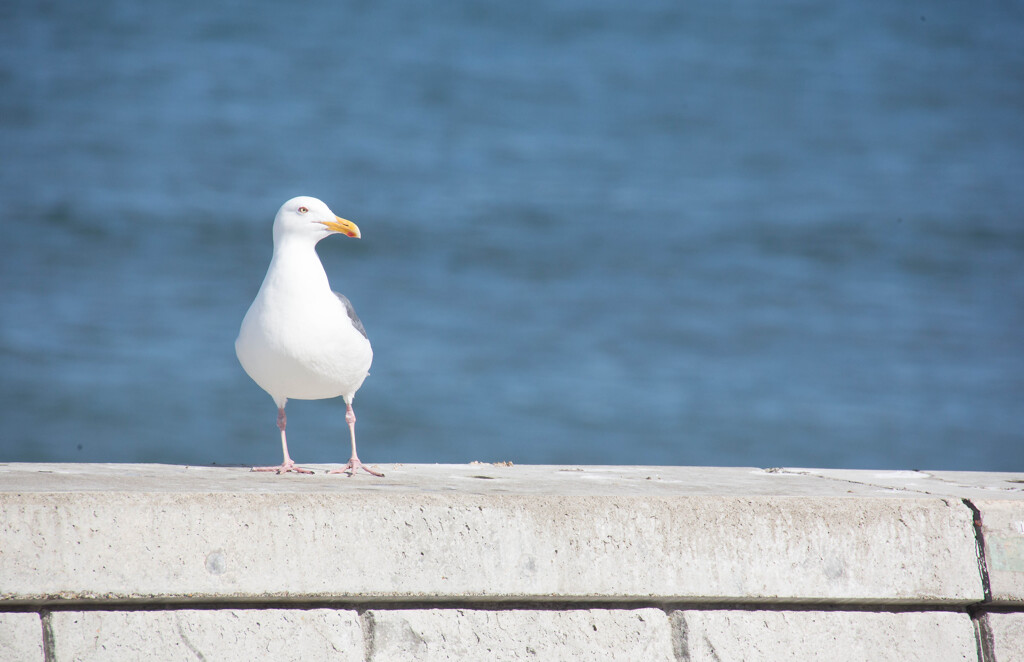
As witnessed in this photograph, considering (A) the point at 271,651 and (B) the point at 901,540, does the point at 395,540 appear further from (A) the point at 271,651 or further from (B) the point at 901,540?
(B) the point at 901,540

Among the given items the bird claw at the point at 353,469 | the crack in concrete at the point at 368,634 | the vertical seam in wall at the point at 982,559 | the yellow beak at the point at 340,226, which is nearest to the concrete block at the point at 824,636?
the vertical seam in wall at the point at 982,559

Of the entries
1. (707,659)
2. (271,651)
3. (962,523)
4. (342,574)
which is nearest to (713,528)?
(707,659)

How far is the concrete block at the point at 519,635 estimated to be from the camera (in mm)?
3400

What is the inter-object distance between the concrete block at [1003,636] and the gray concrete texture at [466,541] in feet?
0.39

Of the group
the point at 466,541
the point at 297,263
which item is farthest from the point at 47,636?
the point at 297,263

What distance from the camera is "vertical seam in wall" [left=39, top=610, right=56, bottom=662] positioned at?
10.4ft

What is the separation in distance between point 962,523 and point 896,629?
1.45ft

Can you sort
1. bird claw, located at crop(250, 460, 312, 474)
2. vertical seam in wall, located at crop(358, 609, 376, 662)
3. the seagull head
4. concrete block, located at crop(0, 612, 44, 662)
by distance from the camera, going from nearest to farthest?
1. concrete block, located at crop(0, 612, 44, 662)
2. vertical seam in wall, located at crop(358, 609, 376, 662)
3. bird claw, located at crop(250, 460, 312, 474)
4. the seagull head

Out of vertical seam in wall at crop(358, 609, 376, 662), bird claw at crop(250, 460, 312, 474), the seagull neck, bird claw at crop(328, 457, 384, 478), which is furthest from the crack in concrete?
the seagull neck

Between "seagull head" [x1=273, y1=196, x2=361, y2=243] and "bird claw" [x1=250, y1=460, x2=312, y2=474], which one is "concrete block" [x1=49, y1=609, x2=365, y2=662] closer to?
"bird claw" [x1=250, y1=460, x2=312, y2=474]

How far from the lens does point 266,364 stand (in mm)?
Result: 4203

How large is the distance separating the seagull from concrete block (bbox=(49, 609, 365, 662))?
810 millimetres

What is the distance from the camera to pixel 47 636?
3.18 meters

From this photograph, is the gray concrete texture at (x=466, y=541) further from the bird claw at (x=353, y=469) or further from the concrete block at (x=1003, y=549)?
the bird claw at (x=353, y=469)
